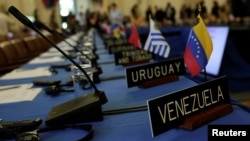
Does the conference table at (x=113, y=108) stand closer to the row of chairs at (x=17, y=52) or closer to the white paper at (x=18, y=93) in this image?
the white paper at (x=18, y=93)

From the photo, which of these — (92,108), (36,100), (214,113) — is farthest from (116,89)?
(214,113)

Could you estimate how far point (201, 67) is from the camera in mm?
1212

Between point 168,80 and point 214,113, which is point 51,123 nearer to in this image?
point 214,113

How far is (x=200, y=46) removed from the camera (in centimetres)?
118

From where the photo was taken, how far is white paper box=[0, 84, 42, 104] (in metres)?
1.33

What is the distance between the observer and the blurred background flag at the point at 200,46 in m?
1.16

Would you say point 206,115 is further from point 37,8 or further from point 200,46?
point 37,8

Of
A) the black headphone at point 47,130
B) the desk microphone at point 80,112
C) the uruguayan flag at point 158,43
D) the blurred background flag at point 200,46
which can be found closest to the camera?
the black headphone at point 47,130

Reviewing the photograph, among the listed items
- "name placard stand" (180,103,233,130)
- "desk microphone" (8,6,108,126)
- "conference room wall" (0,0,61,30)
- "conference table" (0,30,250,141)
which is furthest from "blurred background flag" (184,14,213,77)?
"conference room wall" (0,0,61,30)

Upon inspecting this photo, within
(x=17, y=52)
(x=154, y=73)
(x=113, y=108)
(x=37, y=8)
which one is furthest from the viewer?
(x=37, y=8)

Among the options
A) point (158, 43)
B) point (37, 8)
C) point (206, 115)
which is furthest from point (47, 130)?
point (37, 8)

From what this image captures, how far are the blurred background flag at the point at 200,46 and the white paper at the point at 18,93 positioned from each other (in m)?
0.66

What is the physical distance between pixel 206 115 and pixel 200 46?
1.19 ft

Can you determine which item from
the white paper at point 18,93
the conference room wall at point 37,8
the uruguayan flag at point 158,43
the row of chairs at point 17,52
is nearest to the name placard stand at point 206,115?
the white paper at point 18,93
